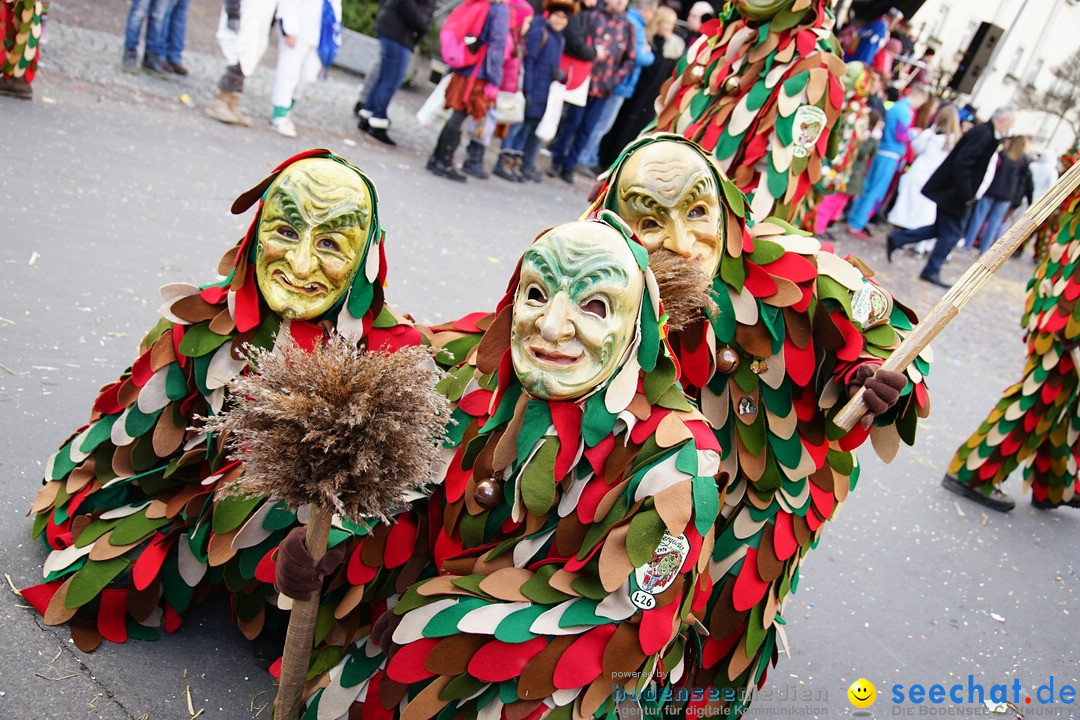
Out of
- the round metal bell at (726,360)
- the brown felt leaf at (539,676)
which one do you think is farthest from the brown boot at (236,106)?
the brown felt leaf at (539,676)

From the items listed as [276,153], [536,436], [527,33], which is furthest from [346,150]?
[536,436]

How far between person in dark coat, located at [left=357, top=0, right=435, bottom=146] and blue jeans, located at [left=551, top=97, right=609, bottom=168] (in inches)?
72.3

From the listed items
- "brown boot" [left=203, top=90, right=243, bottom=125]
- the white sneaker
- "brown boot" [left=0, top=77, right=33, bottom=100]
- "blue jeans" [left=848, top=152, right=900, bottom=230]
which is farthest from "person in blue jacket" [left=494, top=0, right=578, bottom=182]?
"blue jeans" [left=848, top=152, right=900, bottom=230]

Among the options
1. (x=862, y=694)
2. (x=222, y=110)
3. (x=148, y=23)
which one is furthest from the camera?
(x=148, y=23)

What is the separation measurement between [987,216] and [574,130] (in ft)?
23.2

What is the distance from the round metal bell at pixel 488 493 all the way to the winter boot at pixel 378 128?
6791 millimetres

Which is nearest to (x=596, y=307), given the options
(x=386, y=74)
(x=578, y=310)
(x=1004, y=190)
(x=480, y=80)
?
(x=578, y=310)

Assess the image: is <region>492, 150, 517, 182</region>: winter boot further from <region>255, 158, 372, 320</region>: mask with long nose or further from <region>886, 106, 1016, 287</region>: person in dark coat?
<region>255, 158, 372, 320</region>: mask with long nose

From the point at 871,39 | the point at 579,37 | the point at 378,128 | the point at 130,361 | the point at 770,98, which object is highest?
the point at 871,39

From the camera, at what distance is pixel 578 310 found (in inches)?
72.2

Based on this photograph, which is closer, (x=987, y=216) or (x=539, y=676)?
(x=539, y=676)

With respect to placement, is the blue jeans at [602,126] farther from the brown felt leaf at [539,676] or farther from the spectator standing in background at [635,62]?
the brown felt leaf at [539,676]

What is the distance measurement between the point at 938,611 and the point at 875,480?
47.3 inches

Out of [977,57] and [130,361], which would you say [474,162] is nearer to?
[130,361]
